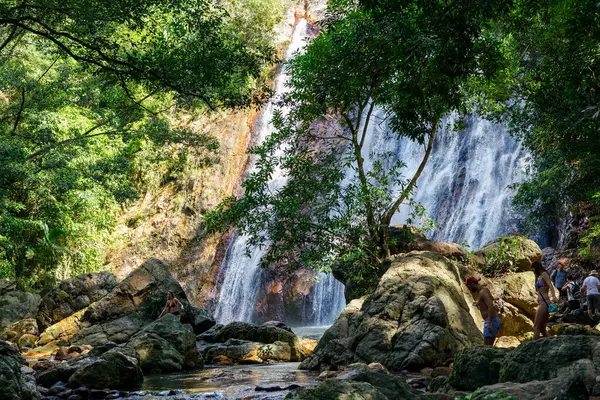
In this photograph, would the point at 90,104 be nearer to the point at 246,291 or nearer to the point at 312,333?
the point at 246,291

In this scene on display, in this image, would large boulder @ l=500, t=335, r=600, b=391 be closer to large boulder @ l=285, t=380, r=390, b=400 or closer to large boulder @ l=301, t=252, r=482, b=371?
large boulder @ l=285, t=380, r=390, b=400

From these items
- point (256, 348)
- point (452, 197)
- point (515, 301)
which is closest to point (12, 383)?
point (256, 348)

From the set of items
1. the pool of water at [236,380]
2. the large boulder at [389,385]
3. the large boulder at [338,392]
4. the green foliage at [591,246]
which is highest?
the green foliage at [591,246]

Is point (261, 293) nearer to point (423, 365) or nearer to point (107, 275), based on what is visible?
point (107, 275)

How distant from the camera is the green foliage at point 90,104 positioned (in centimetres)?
1100

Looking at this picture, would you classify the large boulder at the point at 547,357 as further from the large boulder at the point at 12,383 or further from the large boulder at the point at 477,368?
the large boulder at the point at 12,383

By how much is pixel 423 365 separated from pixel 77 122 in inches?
738

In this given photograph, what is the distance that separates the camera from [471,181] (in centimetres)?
2445

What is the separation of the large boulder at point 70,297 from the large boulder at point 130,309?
2048 millimetres

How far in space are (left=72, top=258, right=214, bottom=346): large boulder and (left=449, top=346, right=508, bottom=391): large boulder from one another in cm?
1209

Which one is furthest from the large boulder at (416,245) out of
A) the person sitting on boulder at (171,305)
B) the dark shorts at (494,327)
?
the person sitting on boulder at (171,305)

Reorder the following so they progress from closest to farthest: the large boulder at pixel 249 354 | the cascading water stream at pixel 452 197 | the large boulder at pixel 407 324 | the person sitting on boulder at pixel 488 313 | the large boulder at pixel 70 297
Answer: the person sitting on boulder at pixel 488 313, the large boulder at pixel 407 324, the large boulder at pixel 249 354, the large boulder at pixel 70 297, the cascading water stream at pixel 452 197

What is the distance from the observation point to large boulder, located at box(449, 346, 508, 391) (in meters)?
6.73

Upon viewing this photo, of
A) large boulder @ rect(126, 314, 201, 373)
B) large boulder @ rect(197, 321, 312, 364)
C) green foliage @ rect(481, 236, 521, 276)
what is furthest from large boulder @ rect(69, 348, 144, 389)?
green foliage @ rect(481, 236, 521, 276)
